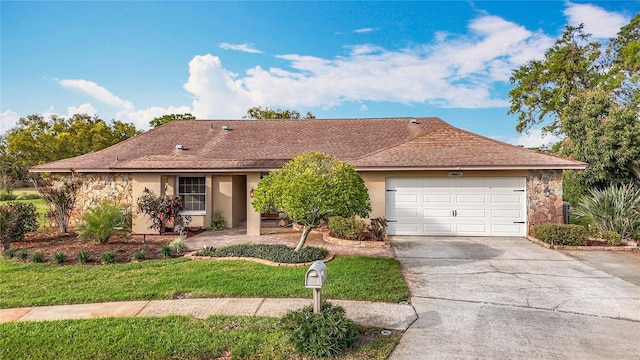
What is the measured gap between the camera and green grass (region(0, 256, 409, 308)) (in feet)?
18.8

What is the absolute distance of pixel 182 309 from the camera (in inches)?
205

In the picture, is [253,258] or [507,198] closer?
[253,258]

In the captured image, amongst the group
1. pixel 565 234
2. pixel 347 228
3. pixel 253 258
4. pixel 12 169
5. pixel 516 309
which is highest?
pixel 12 169

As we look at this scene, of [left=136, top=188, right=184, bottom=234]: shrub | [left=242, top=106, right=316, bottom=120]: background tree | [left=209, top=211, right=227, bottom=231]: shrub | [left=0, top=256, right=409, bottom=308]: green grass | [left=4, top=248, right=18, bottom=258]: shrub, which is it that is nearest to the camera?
[left=0, top=256, right=409, bottom=308]: green grass

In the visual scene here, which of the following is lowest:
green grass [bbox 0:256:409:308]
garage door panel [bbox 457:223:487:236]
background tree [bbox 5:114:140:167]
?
green grass [bbox 0:256:409:308]

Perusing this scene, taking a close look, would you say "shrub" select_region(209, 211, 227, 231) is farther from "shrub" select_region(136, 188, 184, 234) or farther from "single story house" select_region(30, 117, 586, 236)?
"shrub" select_region(136, 188, 184, 234)

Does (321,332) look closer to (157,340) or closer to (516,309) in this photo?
(157,340)

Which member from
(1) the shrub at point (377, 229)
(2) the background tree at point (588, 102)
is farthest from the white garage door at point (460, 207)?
(2) the background tree at point (588, 102)

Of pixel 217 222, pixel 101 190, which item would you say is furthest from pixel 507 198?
pixel 101 190

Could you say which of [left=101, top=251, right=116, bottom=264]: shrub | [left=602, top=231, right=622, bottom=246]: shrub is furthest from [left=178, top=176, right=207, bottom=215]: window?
[left=602, top=231, right=622, bottom=246]: shrub

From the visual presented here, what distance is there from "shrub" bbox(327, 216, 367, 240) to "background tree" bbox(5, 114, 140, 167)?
2468 cm

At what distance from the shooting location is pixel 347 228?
33.7 feet

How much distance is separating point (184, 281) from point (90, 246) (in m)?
4.84

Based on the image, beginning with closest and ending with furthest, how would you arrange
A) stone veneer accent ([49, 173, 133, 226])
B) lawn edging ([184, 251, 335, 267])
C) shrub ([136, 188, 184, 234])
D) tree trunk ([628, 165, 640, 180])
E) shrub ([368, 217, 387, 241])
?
lawn edging ([184, 251, 335, 267]), shrub ([368, 217, 387, 241]), shrub ([136, 188, 184, 234]), tree trunk ([628, 165, 640, 180]), stone veneer accent ([49, 173, 133, 226])
